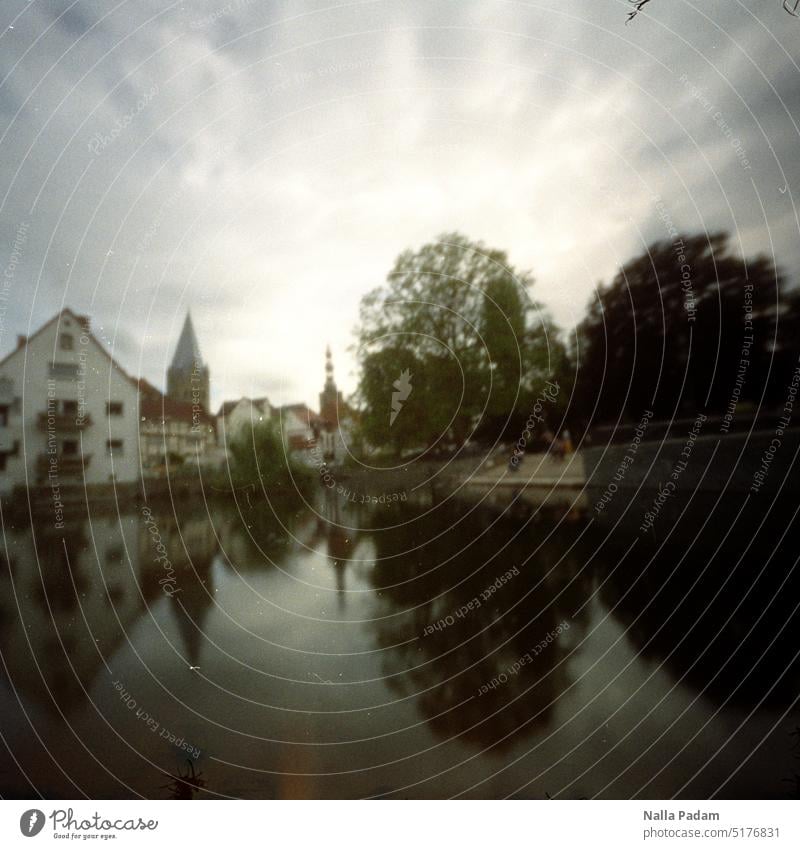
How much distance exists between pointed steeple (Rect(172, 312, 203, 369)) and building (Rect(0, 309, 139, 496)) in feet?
0.29

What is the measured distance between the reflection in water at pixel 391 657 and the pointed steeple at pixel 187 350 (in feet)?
0.83

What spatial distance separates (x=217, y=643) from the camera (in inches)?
37.7

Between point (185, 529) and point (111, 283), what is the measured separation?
0.46 m

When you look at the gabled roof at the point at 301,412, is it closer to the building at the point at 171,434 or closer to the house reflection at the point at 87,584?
the building at the point at 171,434

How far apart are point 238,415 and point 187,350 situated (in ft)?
0.48

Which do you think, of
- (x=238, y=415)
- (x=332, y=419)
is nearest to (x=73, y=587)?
(x=238, y=415)

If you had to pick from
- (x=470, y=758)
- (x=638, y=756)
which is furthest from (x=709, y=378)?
(x=470, y=758)

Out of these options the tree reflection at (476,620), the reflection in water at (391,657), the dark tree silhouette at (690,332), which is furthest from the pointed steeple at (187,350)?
the dark tree silhouette at (690,332)

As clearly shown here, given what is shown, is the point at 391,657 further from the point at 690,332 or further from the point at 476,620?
the point at 690,332

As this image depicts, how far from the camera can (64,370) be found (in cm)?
94

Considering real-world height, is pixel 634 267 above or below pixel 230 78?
below

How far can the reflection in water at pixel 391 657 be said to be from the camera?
0.95 metres
